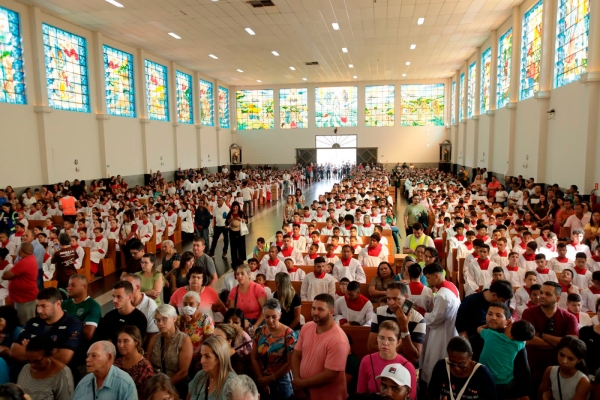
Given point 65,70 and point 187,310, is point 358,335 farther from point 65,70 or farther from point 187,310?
point 65,70

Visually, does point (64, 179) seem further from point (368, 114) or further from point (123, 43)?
point (368, 114)

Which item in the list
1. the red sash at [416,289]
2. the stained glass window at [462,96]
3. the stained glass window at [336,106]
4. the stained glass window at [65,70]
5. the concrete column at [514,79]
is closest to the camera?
the red sash at [416,289]

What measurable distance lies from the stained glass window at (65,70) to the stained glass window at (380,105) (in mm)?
22628

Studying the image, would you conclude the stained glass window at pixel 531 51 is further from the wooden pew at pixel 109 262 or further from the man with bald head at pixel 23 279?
the man with bald head at pixel 23 279

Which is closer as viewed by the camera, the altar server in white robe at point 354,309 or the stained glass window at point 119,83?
the altar server in white robe at point 354,309

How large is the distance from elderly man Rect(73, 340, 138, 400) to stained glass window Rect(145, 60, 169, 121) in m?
22.5

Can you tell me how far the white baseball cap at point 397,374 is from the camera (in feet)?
8.92

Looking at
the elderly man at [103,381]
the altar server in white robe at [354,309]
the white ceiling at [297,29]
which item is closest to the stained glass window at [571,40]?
the white ceiling at [297,29]

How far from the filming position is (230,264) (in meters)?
10.4

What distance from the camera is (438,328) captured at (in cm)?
426

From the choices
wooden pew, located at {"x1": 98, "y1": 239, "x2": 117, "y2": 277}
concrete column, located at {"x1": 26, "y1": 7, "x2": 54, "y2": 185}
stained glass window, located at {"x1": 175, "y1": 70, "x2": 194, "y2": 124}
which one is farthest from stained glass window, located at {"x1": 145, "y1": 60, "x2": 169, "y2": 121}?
wooden pew, located at {"x1": 98, "y1": 239, "x2": 117, "y2": 277}

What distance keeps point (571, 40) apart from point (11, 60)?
56.5 ft

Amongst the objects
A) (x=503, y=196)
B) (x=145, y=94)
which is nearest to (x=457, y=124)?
(x=503, y=196)

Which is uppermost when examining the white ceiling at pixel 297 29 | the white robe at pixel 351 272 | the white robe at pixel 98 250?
the white ceiling at pixel 297 29
